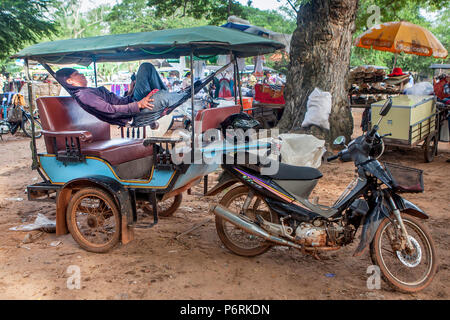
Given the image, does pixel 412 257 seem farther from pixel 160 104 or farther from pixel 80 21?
pixel 80 21

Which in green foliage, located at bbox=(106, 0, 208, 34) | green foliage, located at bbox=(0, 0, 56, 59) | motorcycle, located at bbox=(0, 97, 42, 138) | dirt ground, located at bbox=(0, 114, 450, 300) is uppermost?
green foliage, located at bbox=(106, 0, 208, 34)

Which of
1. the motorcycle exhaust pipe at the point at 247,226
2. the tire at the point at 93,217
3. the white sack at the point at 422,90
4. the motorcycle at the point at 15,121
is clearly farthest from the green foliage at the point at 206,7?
the motorcycle exhaust pipe at the point at 247,226

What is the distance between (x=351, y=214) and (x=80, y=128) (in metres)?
3.23

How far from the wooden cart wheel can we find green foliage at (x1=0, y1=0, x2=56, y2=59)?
1339 cm

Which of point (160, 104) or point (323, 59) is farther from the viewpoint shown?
point (323, 59)

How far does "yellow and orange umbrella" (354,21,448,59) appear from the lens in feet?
32.5

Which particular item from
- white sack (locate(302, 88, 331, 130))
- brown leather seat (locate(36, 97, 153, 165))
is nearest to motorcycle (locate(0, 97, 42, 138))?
brown leather seat (locate(36, 97, 153, 165))

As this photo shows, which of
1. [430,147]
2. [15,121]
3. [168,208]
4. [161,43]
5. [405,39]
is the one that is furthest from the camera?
[15,121]

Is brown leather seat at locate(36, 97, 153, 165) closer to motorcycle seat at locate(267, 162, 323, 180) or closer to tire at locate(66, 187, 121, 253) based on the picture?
tire at locate(66, 187, 121, 253)

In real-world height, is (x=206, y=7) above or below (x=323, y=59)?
above

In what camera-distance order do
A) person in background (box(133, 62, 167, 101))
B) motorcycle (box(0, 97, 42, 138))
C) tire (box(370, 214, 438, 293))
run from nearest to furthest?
tire (box(370, 214, 438, 293)), person in background (box(133, 62, 167, 101)), motorcycle (box(0, 97, 42, 138))

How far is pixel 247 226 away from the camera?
3.52m

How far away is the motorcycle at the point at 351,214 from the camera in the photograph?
315 centimetres

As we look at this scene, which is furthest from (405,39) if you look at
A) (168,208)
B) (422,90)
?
(168,208)
